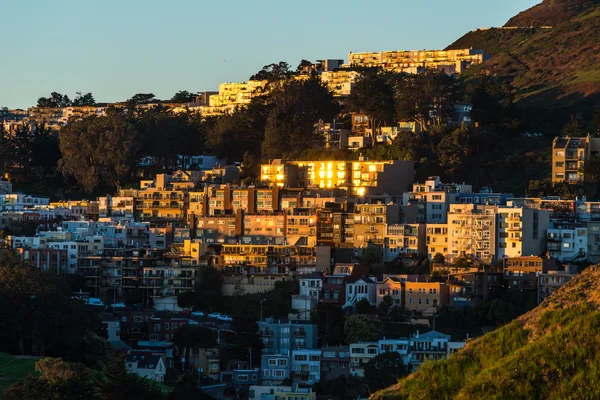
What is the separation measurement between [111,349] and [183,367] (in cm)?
278

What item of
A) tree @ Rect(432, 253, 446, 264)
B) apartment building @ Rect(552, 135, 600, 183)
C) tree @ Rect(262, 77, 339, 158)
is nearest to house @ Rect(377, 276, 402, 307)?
tree @ Rect(432, 253, 446, 264)

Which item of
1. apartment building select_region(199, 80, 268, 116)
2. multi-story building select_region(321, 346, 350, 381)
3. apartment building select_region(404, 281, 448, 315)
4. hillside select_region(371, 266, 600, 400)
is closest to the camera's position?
hillside select_region(371, 266, 600, 400)

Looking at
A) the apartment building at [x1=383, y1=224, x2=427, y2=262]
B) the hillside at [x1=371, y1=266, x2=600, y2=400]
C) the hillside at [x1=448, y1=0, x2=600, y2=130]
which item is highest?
the hillside at [x1=448, y1=0, x2=600, y2=130]

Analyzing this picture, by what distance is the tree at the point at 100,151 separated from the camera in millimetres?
76938

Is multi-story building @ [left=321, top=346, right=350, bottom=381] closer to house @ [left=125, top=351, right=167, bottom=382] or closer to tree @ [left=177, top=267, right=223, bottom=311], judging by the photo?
house @ [left=125, top=351, right=167, bottom=382]

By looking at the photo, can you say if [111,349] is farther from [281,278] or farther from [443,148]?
[443,148]

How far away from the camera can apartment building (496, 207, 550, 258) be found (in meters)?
58.3

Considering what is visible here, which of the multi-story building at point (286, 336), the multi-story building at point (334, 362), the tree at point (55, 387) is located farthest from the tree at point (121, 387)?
the multi-story building at point (286, 336)

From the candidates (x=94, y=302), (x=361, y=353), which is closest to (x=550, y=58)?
(x=94, y=302)

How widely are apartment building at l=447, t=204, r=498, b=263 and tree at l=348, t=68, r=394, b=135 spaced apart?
1572 centimetres

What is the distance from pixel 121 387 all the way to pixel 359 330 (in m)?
15.6

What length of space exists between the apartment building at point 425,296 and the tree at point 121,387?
1800 centimetres

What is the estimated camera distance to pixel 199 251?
208 feet

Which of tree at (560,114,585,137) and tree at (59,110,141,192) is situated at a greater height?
tree at (560,114,585,137)
